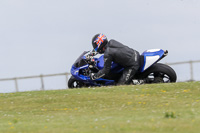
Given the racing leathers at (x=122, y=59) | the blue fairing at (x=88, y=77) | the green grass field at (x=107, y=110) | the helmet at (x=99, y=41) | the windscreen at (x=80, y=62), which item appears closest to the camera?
the green grass field at (x=107, y=110)

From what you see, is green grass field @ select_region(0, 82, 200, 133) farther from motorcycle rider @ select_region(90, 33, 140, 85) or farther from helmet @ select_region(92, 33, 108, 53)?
helmet @ select_region(92, 33, 108, 53)

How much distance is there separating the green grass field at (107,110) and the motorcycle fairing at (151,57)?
93cm

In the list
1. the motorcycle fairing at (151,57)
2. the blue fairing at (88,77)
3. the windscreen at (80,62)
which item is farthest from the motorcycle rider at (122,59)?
the windscreen at (80,62)

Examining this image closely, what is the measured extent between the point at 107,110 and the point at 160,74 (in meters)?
4.06

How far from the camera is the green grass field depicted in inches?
284

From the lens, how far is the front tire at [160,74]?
523 inches

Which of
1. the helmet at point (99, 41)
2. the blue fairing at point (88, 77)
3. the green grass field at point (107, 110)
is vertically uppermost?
the helmet at point (99, 41)

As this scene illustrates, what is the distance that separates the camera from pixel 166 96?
11.3 metres

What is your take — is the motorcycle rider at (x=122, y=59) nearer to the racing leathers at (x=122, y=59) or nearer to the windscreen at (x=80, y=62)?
the racing leathers at (x=122, y=59)

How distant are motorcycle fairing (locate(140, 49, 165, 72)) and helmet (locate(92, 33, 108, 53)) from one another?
146 cm

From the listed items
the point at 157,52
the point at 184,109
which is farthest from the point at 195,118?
the point at 157,52

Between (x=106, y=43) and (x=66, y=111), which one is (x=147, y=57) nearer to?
(x=106, y=43)

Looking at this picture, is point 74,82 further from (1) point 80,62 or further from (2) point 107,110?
(2) point 107,110

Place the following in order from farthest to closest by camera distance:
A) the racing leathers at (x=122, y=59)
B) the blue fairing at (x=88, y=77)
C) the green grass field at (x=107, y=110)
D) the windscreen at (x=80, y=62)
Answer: the windscreen at (x=80, y=62)
the blue fairing at (x=88, y=77)
the racing leathers at (x=122, y=59)
the green grass field at (x=107, y=110)
